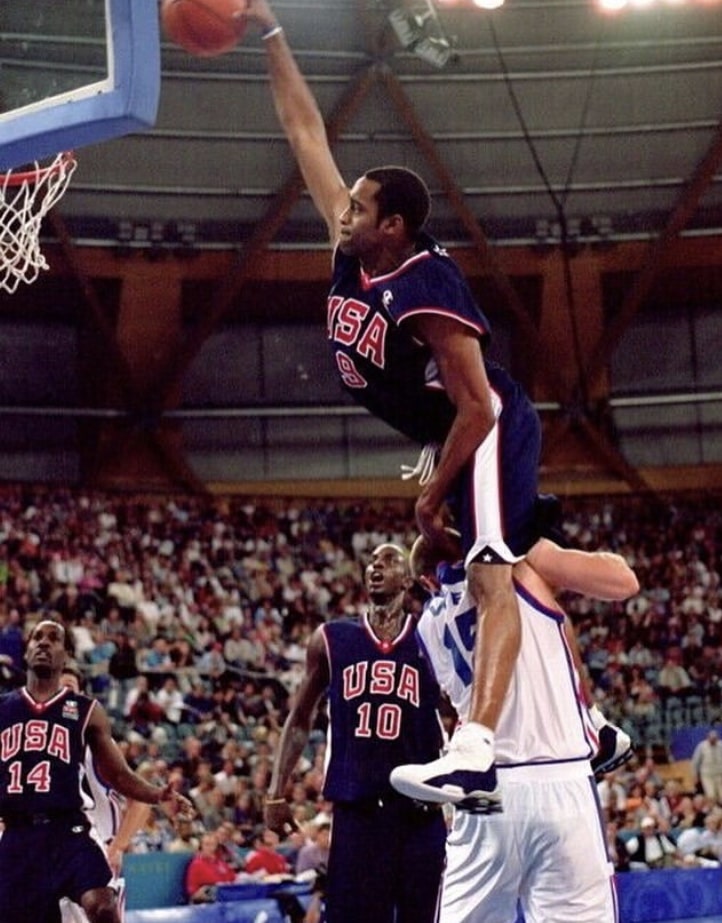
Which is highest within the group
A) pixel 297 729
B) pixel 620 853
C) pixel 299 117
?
pixel 299 117

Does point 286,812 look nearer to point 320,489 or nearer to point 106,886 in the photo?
point 106,886

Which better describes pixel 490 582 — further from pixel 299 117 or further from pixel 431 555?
pixel 299 117

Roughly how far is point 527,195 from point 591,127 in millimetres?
1401

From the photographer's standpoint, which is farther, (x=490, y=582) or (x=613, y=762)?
(x=613, y=762)

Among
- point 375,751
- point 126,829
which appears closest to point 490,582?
point 375,751

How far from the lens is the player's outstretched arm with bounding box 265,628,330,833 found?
7109mm

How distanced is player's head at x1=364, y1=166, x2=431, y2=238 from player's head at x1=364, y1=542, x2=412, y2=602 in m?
2.91

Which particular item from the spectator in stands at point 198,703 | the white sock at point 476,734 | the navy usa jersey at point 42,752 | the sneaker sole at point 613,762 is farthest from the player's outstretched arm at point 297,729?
the spectator in stands at point 198,703

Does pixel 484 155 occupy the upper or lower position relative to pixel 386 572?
upper

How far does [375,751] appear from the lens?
730 centimetres

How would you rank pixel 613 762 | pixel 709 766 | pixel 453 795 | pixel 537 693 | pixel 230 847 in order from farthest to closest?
pixel 709 766 < pixel 230 847 < pixel 613 762 < pixel 537 693 < pixel 453 795

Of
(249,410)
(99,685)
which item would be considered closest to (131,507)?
(249,410)

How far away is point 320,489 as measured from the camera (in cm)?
2509

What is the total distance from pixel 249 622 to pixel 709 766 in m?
6.49
